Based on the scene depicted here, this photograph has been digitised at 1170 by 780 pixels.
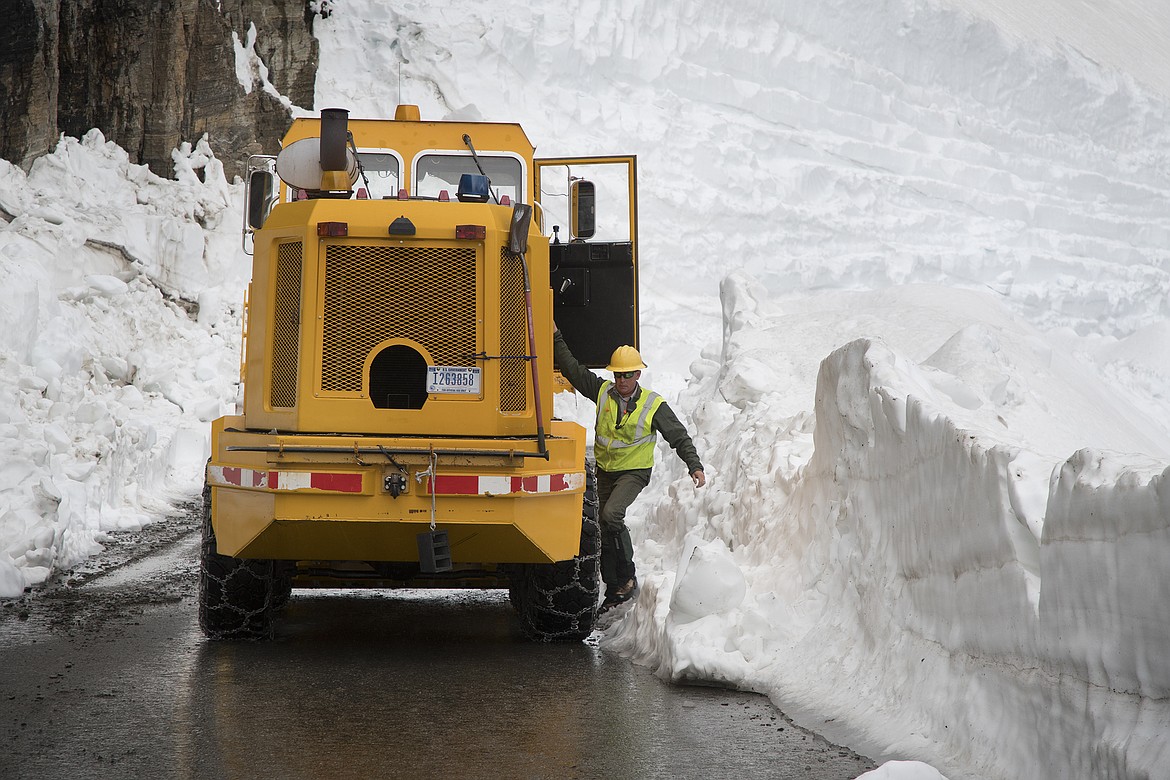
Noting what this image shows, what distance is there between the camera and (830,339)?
45.6 ft

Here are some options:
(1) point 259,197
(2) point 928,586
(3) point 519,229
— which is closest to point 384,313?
(3) point 519,229

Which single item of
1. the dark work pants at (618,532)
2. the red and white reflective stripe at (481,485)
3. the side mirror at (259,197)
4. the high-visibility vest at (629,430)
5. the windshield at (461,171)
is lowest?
the dark work pants at (618,532)

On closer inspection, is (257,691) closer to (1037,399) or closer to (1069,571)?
(1069,571)

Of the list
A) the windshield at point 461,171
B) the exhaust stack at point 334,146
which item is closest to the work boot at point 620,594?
the windshield at point 461,171

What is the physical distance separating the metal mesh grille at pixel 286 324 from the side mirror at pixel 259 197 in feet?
2.74

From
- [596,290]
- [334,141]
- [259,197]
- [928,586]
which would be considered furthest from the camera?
[596,290]

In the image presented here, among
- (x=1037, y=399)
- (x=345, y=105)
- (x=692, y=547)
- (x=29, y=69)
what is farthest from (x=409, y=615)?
(x=345, y=105)

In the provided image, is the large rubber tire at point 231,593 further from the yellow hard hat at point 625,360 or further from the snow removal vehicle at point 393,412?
the yellow hard hat at point 625,360

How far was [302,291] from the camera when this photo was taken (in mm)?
6594

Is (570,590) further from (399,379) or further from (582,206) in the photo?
(582,206)

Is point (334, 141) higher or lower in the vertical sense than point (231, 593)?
higher

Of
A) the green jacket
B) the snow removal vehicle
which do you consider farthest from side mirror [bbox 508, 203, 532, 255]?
the green jacket

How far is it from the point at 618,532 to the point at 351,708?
2804mm

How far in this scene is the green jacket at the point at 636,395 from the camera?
814 centimetres
